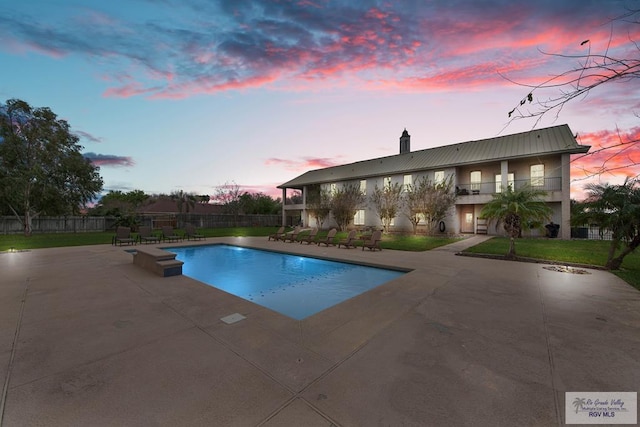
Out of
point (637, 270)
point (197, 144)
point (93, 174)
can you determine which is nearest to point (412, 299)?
point (637, 270)

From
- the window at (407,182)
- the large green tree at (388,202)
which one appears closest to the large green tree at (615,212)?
the large green tree at (388,202)

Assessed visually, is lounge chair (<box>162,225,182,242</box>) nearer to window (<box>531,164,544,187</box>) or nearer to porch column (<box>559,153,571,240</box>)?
window (<box>531,164,544,187</box>)

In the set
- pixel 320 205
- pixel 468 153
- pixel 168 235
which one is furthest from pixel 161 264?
pixel 468 153

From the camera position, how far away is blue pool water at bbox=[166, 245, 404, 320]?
6.70 meters

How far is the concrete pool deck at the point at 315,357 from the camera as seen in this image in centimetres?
214

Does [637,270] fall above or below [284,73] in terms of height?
below

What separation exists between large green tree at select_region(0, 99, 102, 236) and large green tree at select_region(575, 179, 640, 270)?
117ft

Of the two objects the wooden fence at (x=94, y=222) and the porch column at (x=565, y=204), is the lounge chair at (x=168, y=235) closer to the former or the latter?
the wooden fence at (x=94, y=222)

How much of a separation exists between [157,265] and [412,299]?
23.6ft

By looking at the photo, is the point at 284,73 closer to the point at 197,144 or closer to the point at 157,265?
the point at 157,265

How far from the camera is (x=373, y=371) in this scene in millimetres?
2744

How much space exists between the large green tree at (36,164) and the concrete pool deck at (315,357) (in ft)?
80.0

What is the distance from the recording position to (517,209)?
1001 cm

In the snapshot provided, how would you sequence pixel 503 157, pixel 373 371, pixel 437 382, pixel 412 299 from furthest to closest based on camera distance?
pixel 503 157, pixel 412 299, pixel 373 371, pixel 437 382
